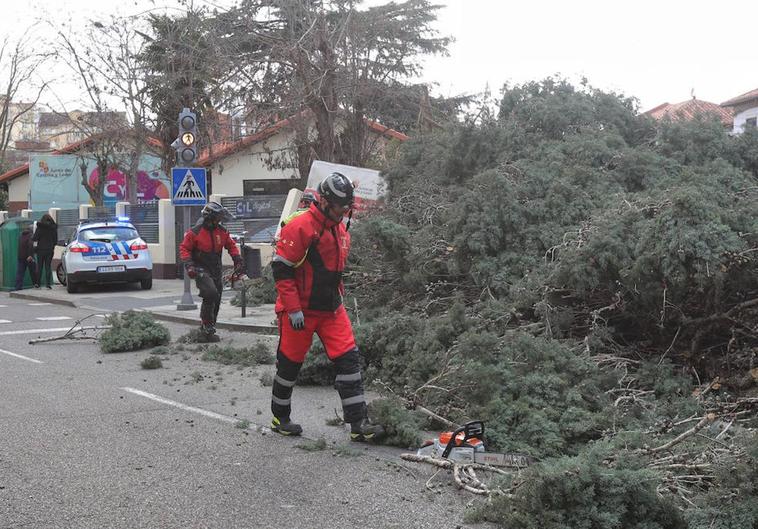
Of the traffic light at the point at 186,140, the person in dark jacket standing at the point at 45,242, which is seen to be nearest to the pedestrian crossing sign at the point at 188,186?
the traffic light at the point at 186,140

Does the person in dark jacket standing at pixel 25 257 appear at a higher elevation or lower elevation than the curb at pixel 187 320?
higher

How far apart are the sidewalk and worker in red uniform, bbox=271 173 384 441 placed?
634 cm

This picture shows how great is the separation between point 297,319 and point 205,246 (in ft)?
18.3

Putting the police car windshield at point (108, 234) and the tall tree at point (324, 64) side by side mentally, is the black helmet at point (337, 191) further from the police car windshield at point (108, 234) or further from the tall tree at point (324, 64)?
the police car windshield at point (108, 234)

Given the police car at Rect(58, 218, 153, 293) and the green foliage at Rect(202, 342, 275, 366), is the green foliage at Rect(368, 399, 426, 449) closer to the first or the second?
the green foliage at Rect(202, 342, 275, 366)

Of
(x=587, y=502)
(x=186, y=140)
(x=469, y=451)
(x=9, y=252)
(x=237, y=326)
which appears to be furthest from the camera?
(x=9, y=252)

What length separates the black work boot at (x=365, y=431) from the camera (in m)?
5.96

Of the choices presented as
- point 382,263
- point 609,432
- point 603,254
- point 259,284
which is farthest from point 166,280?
point 609,432

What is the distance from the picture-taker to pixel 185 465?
5461 mm

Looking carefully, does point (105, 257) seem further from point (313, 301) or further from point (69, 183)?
point (69, 183)

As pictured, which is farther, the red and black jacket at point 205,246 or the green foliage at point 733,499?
the red and black jacket at point 205,246

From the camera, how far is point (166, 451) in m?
5.81

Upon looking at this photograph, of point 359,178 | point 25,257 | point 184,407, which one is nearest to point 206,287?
point 184,407

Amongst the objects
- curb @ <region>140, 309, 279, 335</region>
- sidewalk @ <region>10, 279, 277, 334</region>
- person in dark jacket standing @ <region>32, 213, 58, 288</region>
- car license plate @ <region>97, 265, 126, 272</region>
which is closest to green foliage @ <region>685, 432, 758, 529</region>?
curb @ <region>140, 309, 279, 335</region>
